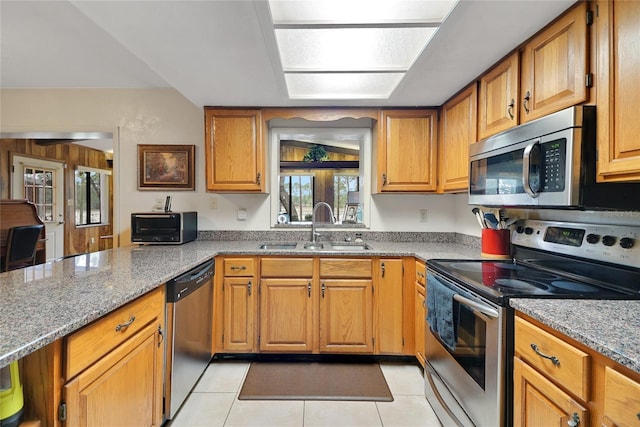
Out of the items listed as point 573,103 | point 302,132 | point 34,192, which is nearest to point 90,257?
point 302,132

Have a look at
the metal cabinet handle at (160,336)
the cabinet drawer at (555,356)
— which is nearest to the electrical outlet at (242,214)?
the metal cabinet handle at (160,336)

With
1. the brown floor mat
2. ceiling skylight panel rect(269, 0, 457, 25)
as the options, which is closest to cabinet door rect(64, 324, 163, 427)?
the brown floor mat

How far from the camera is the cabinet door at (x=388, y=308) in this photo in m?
2.28

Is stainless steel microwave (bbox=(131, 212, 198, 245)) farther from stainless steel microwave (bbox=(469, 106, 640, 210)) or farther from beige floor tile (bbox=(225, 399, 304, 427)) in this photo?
stainless steel microwave (bbox=(469, 106, 640, 210))

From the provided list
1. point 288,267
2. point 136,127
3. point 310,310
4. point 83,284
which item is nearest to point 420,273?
point 310,310

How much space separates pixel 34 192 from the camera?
5121 mm

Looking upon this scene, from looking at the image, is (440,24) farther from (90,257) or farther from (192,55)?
(90,257)

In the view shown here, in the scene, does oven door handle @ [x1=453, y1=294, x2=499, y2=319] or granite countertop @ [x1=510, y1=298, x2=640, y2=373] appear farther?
oven door handle @ [x1=453, y1=294, x2=499, y2=319]

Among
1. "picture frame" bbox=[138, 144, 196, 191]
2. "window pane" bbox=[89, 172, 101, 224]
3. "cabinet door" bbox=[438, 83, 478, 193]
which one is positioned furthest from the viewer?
"window pane" bbox=[89, 172, 101, 224]

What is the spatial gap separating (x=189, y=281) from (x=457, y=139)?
2.01 m

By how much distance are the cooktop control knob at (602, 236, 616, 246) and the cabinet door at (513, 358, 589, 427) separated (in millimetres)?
654

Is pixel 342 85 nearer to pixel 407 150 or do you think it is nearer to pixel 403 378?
pixel 407 150

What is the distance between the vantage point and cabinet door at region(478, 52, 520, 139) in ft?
5.28

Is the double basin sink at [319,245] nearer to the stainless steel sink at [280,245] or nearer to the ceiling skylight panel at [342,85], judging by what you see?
the stainless steel sink at [280,245]
